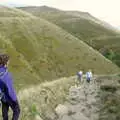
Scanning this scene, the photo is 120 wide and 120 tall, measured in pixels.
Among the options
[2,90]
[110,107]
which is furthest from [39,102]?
[2,90]

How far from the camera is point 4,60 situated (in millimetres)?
12594

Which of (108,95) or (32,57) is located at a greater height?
(108,95)

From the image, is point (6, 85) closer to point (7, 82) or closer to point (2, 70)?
point (7, 82)

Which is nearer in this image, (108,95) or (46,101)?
(46,101)

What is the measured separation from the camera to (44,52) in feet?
310

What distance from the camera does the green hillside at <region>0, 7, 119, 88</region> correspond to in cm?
8488

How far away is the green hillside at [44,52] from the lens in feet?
278

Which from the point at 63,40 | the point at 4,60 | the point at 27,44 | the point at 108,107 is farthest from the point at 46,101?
the point at 63,40

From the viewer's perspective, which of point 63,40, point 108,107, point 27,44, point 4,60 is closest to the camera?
point 4,60

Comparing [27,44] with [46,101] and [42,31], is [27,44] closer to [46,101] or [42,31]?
[42,31]

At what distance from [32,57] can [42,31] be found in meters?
17.8

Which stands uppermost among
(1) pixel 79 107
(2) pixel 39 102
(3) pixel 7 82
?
(3) pixel 7 82

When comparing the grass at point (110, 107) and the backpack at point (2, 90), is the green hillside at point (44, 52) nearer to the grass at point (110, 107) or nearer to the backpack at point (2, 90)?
the grass at point (110, 107)

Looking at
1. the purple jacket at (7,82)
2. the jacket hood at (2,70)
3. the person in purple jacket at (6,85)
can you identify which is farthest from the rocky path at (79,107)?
the jacket hood at (2,70)
